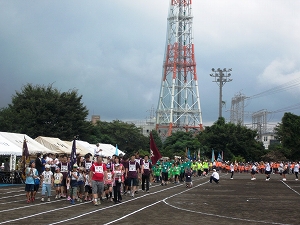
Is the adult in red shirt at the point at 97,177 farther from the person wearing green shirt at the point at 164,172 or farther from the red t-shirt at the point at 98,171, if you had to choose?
the person wearing green shirt at the point at 164,172

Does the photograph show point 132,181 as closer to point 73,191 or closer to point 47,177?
point 73,191

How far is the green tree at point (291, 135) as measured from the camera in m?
84.2

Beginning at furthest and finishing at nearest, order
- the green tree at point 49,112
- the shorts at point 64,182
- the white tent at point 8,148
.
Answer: the green tree at point 49,112, the white tent at point 8,148, the shorts at point 64,182

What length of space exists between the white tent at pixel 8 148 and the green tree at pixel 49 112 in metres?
25.2

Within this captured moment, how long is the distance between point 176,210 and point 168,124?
291 ft

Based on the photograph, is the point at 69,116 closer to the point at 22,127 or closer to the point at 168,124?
the point at 22,127

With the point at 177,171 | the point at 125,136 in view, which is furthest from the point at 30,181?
the point at 125,136

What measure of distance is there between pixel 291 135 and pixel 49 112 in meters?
39.5

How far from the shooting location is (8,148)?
34688 mm

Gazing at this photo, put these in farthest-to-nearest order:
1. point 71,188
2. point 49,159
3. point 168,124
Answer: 1. point 168,124
2. point 49,159
3. point 71,188

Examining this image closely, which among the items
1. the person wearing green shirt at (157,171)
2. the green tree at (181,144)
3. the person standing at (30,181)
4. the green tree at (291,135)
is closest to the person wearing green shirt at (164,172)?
the person wearing green shirt at (157,171)

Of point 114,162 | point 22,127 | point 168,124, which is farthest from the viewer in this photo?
point 168,124

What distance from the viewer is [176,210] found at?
1931 cm

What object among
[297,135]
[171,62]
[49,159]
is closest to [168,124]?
[171,62]
